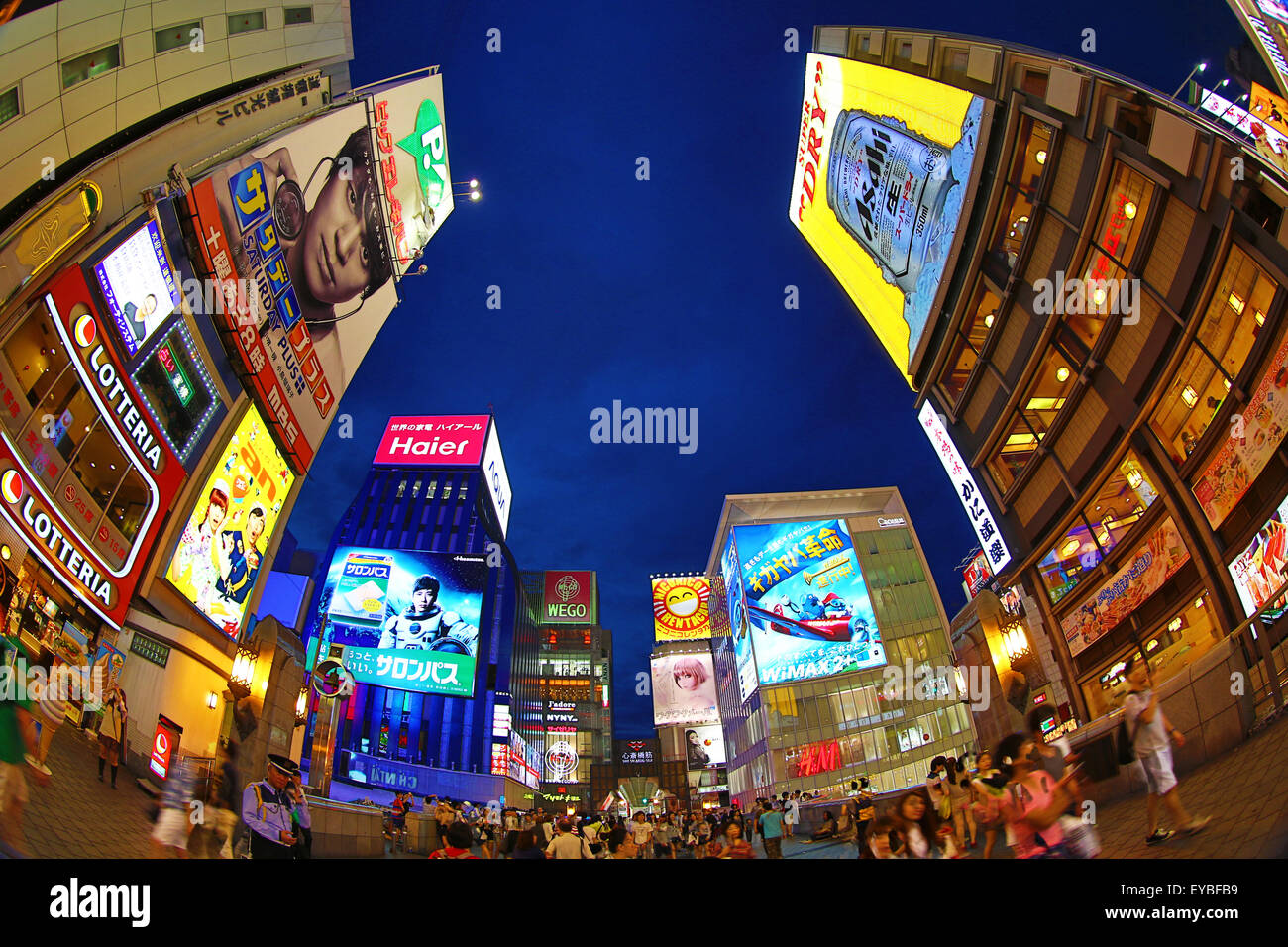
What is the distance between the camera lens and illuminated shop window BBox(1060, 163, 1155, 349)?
13.5 metres

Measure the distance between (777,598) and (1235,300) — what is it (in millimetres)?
43456

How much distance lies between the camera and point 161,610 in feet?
50.7

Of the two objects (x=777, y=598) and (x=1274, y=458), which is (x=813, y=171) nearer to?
(x=1274, y=458)

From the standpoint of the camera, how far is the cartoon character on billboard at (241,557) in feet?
58.5

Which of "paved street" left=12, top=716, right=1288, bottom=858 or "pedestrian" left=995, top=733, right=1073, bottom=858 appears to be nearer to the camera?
"paved street" left=12, top=716, right=1288, bottom=858

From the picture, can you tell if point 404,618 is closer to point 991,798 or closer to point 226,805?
point 226,805

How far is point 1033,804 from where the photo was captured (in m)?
6.75

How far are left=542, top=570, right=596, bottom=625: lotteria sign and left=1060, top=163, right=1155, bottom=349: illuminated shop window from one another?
96512mm

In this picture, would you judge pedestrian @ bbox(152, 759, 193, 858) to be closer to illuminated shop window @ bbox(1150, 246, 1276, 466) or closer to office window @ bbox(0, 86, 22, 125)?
office window @ bbox(0, 86, 22, 125)

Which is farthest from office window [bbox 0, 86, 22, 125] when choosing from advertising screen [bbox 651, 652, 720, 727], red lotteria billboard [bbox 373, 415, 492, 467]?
advertising screen [bbox 651, 652, 720, 727]

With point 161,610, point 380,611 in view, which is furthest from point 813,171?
point 380,611

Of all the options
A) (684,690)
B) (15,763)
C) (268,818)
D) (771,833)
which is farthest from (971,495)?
(684,690)
